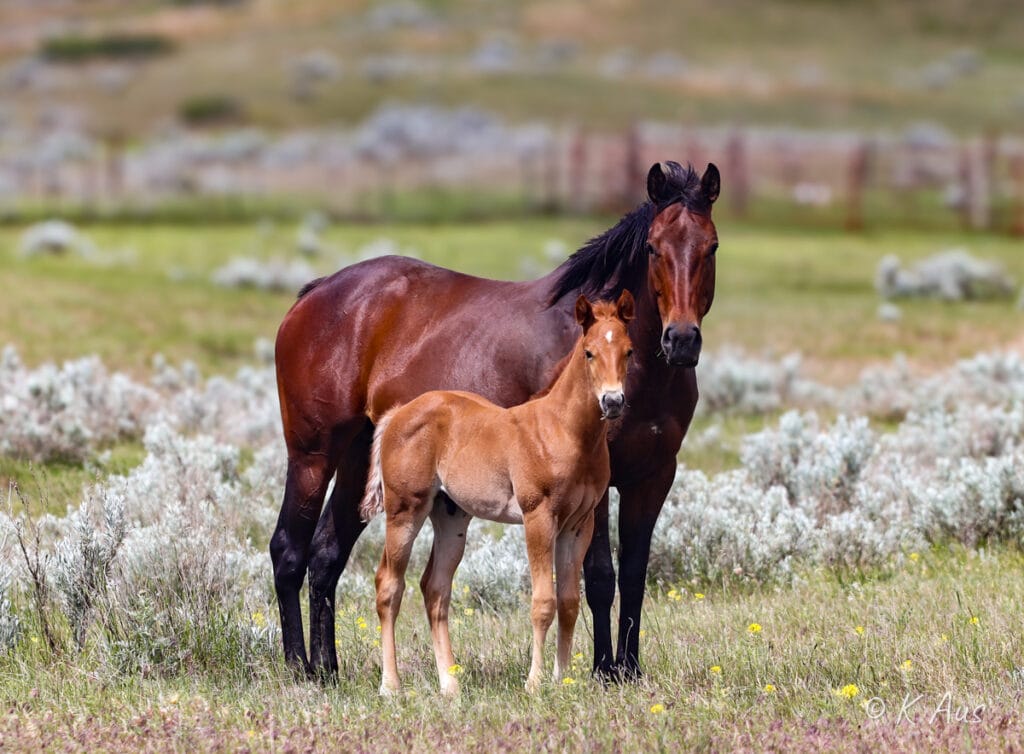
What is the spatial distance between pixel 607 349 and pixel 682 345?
0.56 meters

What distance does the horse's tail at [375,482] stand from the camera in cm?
741

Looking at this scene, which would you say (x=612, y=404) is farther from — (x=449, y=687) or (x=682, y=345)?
(x=449, y=687)

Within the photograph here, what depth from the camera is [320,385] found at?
26.8ft

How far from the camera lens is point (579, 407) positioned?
21.4ft

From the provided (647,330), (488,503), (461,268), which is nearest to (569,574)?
(488,503)

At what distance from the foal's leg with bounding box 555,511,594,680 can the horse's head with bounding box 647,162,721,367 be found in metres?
0.84

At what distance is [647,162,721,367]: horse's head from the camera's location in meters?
6.77

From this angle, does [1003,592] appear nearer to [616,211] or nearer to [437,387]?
[437,387]

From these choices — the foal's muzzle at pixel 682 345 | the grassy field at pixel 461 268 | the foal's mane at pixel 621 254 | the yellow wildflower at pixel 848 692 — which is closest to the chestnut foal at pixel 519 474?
the foal's muzzle at pixel 682 345

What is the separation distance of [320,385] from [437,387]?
725 mm

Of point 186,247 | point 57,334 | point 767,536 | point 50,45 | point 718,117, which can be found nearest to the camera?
point 767,536

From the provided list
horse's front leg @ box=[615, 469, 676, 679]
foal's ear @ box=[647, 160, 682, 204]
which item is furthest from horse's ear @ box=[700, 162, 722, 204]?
horse's front leg @ box=[615, 469, 676, 679]

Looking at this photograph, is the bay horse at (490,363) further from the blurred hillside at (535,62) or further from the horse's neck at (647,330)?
the blurred hillside at (535,62)

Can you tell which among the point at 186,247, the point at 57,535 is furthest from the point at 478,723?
the point at 186,247
